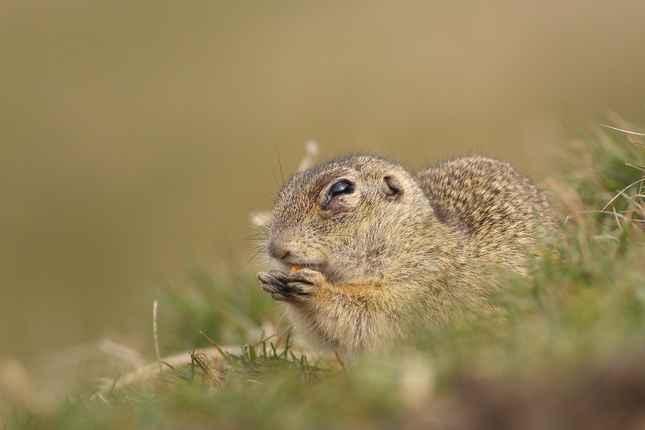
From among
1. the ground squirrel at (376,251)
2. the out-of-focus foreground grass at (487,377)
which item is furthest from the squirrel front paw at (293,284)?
the out-of-focus foreground grass at (487,377)

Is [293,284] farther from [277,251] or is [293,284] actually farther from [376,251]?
[376,251]

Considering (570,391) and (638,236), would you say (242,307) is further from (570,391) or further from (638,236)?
(570,391)

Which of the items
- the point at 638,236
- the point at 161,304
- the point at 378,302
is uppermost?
the point at 638,236

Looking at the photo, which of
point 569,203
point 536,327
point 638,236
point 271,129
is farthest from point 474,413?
point 271,129

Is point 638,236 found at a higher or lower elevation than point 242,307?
higher

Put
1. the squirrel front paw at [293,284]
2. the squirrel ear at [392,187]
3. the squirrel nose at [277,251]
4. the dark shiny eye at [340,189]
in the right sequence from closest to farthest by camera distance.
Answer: the squirrel front paw at [293,284]
the squirrel nose at [277,251]
the dark shiny eye at [340,189]
the squirrel ear at [392,187]

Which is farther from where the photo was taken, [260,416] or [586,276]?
[586,276]

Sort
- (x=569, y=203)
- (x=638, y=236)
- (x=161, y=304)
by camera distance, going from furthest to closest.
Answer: (x=161, y=304)
(x=569, y=203)
(x=638, y=236)

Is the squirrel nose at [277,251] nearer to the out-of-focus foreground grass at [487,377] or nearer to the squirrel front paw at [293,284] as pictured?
the squirrel front paw at [293,284]

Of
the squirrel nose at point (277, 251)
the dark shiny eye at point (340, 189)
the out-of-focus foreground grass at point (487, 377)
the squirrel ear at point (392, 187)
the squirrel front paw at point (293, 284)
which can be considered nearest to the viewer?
the out-of-focus foreground grass at point (487, 377)
